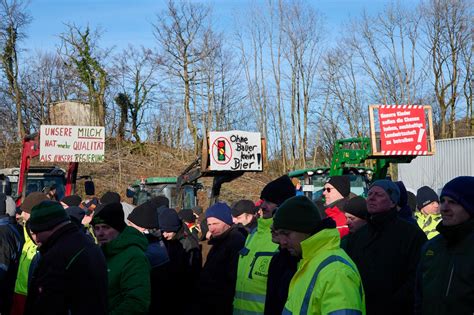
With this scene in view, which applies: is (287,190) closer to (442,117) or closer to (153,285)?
(153,285)

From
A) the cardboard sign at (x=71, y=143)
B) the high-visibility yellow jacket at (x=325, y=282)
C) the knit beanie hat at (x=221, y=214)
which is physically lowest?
the high-visibility yellow jacket at (x=325, y=282)

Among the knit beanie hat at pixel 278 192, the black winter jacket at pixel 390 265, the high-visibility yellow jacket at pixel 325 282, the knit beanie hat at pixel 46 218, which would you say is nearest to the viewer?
the high-visibility yellow jacket at pixel 325 282

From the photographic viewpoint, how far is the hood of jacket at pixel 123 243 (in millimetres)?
5902

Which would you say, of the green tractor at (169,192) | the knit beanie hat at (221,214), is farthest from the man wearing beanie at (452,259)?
the green tractor at (169,192)

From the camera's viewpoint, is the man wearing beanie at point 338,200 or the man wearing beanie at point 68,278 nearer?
the man wearing beanie at point 68,278

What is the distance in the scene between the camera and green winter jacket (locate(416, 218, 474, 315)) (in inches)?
180

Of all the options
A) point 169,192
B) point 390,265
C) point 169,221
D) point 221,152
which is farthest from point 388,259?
point 169,192

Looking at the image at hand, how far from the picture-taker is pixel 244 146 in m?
17.1

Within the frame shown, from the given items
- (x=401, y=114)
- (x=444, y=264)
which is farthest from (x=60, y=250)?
(x=401, y=114)

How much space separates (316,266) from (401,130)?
13.6 metres

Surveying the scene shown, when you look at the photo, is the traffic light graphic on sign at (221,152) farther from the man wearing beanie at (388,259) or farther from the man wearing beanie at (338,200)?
the man wearing beanie at (388,259)

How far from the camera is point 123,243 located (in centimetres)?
590

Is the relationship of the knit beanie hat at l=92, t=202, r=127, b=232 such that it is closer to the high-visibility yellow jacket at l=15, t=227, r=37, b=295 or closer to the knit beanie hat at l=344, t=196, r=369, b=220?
the high-visibility yellow jacket at l=15, t=227, r=37, b=295

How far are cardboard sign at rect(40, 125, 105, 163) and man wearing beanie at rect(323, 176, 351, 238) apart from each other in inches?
570
